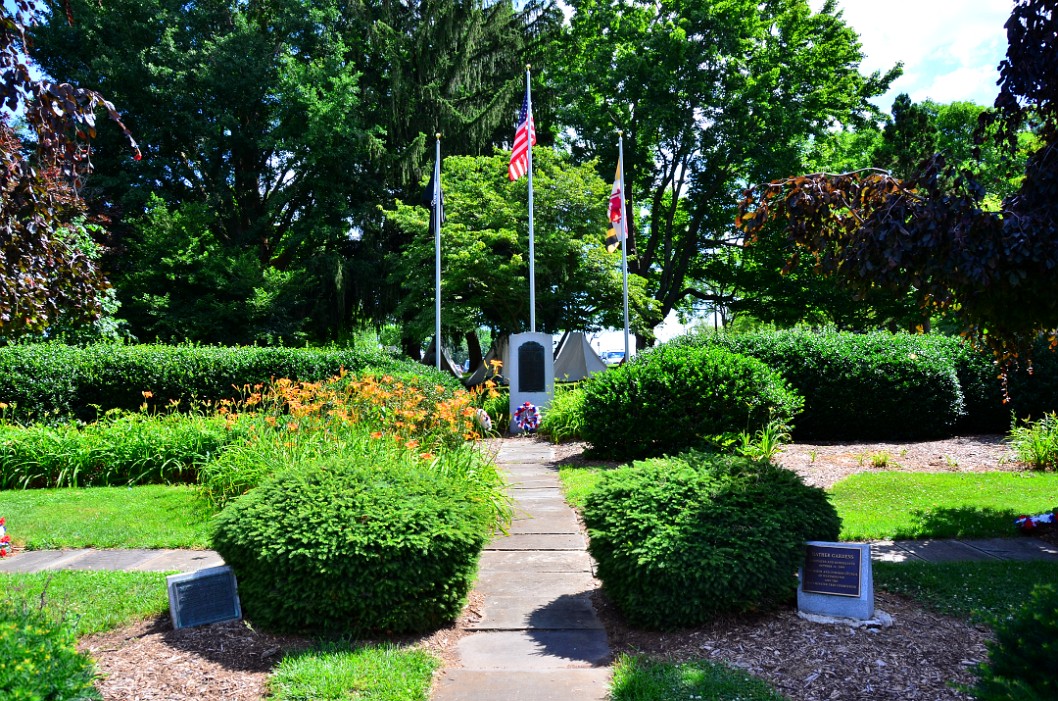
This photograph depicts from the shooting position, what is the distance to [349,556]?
12.9 ft

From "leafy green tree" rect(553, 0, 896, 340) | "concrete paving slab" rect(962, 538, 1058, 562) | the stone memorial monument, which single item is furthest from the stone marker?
"leafy green tree" rect(553, 0, 896, 340)

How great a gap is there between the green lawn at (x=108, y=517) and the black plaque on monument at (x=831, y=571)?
4.67 meters

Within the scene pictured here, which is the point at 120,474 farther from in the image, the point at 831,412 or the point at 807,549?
the point at 831,412

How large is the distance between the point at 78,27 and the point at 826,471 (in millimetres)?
25529

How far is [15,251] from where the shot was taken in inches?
184

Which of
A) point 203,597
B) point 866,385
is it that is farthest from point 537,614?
point 866,385

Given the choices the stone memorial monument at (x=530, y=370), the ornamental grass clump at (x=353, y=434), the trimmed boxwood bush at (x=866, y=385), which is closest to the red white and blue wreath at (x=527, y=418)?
the stone memorial monument at (x=530, y=370)

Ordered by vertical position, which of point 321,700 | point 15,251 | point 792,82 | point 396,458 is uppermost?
point 792,82

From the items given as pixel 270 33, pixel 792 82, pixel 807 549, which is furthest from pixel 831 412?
pixel 270 33

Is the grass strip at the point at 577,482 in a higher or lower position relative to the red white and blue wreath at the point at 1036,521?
higher

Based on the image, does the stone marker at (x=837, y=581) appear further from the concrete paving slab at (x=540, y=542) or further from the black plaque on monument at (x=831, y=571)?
the concrete paving slab at (x=540, y=542)

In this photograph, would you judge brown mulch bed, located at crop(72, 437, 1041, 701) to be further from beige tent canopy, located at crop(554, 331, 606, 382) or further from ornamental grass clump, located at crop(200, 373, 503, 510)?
beige tent canopy, located at crop(554, 331, 606, 382)

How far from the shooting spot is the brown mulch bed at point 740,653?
3352 mm

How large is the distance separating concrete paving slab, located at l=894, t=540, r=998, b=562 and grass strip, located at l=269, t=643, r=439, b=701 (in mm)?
3995
